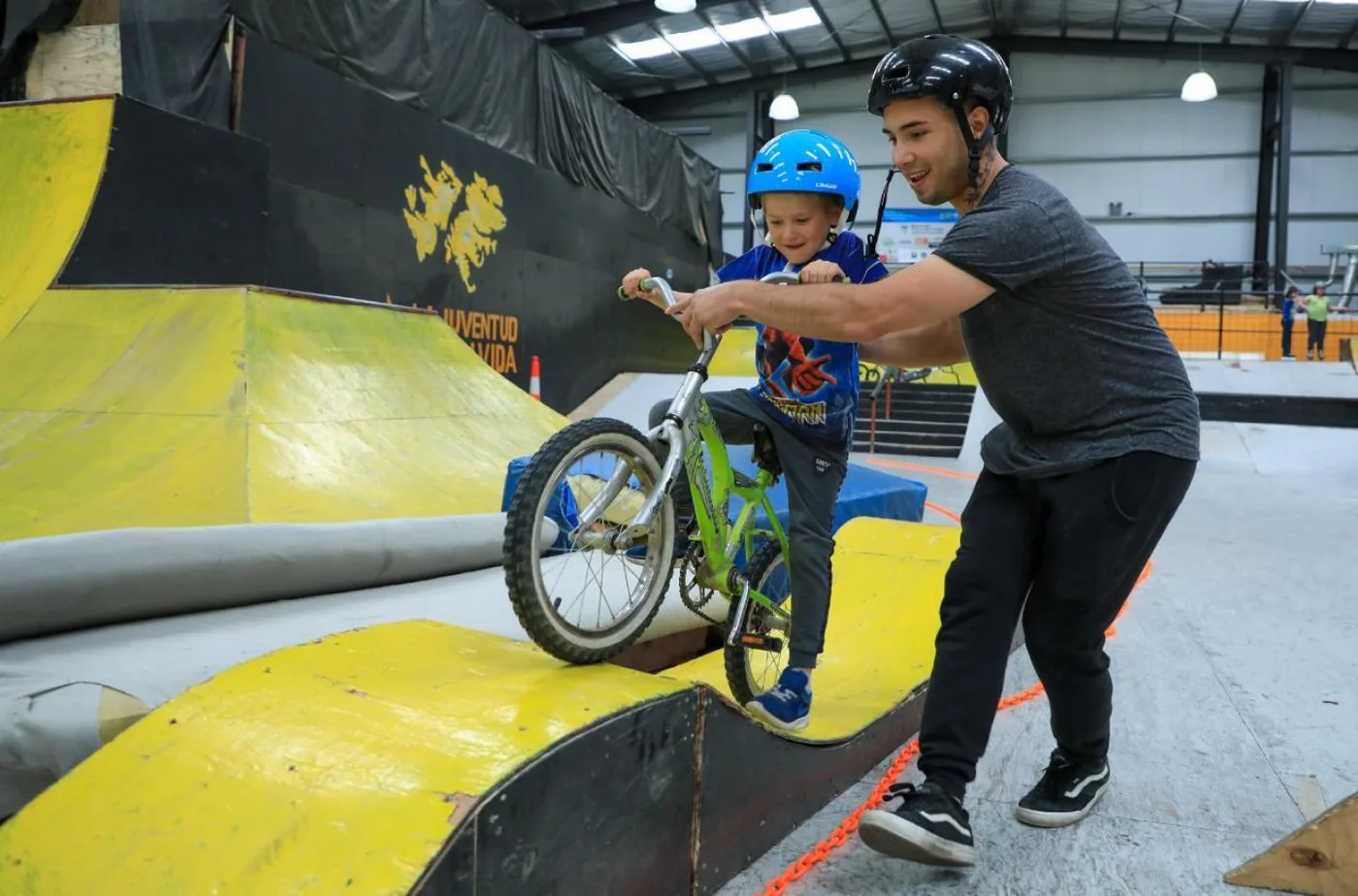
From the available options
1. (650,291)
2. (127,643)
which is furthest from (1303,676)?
(127,643)

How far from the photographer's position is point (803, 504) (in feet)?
7.75

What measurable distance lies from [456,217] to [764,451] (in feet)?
26.7

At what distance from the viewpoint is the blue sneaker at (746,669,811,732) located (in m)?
2.20

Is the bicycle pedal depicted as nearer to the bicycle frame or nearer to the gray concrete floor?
the bicycle frame

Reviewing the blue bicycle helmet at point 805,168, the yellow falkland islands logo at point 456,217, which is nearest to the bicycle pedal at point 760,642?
the blue bicycle helmet at point 805,168

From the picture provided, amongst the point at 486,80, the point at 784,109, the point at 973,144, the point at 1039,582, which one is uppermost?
the point at 784,109

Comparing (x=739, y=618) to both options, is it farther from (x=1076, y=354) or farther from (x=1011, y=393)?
(x=1076, y=354)

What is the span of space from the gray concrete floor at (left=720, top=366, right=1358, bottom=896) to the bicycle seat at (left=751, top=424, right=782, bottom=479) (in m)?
0.80

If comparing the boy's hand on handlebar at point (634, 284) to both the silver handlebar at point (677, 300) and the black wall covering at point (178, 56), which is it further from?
the black wall covering at point (178, 56)

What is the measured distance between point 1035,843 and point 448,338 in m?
3.97

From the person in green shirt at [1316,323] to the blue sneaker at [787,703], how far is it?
17.6m

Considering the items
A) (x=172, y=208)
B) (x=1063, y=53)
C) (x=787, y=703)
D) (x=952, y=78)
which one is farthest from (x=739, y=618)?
(x=1063, y=53)

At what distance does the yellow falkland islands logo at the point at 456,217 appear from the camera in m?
9.24

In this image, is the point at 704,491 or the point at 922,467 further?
the point at 922,467
